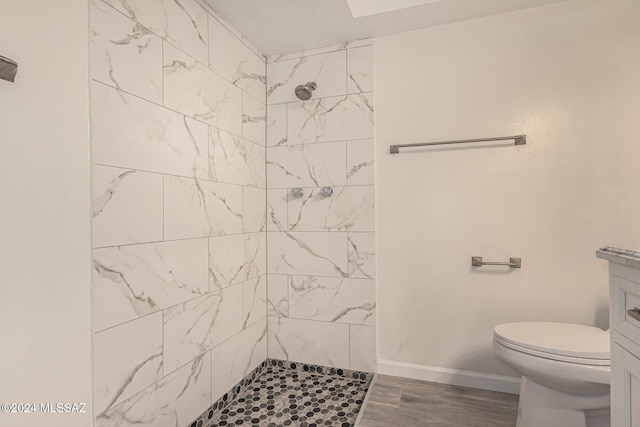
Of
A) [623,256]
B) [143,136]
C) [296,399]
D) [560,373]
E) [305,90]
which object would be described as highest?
[305,90]

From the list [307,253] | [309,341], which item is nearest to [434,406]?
[309,341]

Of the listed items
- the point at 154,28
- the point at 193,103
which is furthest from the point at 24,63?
the point at 193,103

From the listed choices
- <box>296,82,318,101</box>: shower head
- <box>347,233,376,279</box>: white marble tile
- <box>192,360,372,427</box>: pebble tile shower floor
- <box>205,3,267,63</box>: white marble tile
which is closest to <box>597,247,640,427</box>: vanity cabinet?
<box>192,360,372,427</box>: pebble tile shower floor

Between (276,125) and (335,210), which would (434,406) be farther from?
(276,125)

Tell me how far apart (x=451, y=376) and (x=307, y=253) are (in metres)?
1.18

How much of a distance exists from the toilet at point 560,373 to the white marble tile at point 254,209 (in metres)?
1.50

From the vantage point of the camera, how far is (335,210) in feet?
7.16

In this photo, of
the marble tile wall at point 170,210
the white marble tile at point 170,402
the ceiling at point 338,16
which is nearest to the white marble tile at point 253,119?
the marble tile wall at point 170,210

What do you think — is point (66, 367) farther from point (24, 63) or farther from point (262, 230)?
point (262, 230)

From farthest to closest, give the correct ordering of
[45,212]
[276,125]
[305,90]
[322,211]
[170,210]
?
1. [276,125]
2. [322,211]
3. [305,90]
4. [170,210]
5. [45,212]

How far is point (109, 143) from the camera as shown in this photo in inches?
47.5

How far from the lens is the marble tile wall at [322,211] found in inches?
84.2

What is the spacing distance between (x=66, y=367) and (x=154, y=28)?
1.36 m

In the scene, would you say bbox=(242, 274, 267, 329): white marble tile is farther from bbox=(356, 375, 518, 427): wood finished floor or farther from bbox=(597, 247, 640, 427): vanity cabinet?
bbox=(597, 247, 640, 427): vanity cabinet
